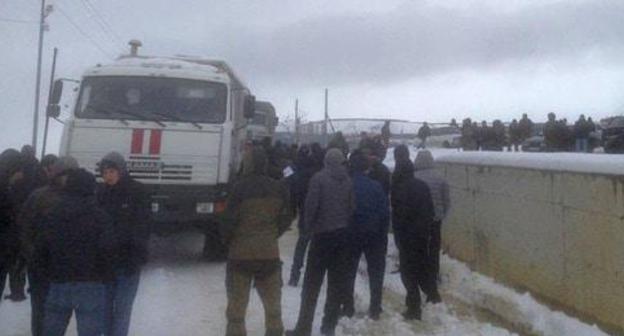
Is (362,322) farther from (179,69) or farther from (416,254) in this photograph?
(179,69)

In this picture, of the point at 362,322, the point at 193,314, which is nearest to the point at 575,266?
the point at 362,322

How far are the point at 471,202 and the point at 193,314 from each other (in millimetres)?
4380

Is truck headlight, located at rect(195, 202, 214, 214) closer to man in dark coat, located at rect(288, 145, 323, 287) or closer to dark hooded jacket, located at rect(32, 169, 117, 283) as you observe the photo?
man in dark coat, located at rect(288, 145, 323, 287)

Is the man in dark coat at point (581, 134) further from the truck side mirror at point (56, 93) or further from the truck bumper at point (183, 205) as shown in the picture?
the truck side mirror at point (56, 93)

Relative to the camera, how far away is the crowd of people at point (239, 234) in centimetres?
527

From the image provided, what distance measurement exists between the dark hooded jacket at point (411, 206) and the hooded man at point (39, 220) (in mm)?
3609

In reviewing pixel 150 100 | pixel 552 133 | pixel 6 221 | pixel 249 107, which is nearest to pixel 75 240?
pixel 6 221

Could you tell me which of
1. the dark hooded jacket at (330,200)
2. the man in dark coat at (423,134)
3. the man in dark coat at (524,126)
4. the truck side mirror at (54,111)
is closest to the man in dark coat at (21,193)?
the truck side mirror at (54,111)

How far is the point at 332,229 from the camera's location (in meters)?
7.35

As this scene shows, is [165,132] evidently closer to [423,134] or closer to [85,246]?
[85,246]

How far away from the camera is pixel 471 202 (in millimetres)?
11031

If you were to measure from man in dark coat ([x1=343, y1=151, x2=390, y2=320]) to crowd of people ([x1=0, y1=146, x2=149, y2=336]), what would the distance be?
89.5 inches

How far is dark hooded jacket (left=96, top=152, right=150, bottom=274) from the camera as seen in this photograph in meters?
6.29

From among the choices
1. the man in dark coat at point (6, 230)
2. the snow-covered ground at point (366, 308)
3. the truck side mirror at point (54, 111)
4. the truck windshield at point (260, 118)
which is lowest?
the snow-covered ground at point (366, 308)
